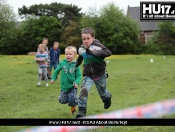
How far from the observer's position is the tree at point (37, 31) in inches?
2370

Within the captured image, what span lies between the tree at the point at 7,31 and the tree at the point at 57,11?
14.4 m

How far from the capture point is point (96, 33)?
4941cm

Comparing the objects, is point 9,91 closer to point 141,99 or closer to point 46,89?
point 46,89

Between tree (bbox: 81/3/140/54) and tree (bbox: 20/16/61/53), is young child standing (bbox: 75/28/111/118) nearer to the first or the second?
tree (bbox: 81/3/140/54)

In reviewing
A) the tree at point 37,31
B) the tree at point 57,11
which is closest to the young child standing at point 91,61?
the tree at point 37,31

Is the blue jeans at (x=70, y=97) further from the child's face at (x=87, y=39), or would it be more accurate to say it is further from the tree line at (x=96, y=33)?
the tree line at (x=96, y=33)

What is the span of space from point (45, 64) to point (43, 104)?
3.70 meters

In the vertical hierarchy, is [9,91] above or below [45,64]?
below

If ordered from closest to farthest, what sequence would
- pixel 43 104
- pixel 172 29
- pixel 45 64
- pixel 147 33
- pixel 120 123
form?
1. pixel 120 123
2. pixel 43 104
3. pixel 45 64
4. pixel 172 29
5. pixel 147 33

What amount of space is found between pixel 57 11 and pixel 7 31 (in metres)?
19.7

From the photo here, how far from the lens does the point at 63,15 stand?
73438 mm

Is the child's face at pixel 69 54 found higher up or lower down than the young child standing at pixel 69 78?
higher up

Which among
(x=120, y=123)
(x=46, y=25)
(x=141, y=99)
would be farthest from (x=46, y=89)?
(x=46, y=25)

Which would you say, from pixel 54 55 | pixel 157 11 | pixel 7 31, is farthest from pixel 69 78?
pixel 7 31
